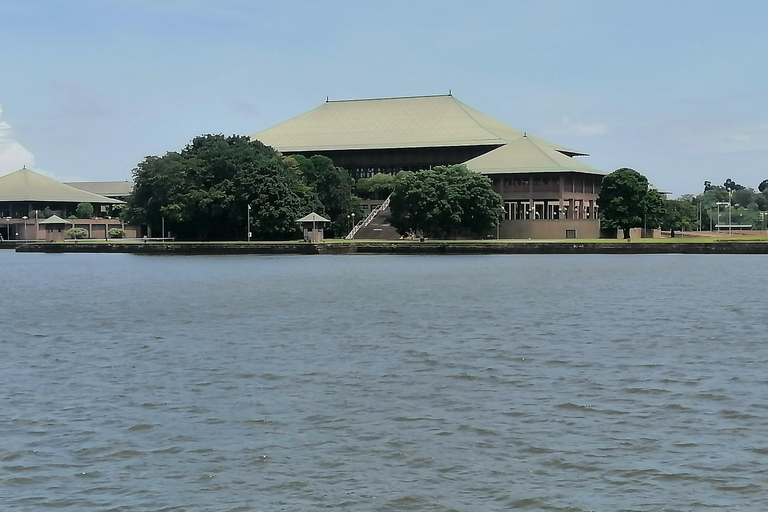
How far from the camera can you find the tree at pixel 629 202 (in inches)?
4291

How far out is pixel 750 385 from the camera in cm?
2061

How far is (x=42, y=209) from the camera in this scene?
504 ft

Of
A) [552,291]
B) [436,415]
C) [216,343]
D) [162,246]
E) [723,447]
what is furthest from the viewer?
[162,246]

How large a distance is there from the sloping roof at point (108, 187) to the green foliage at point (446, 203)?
94.9m

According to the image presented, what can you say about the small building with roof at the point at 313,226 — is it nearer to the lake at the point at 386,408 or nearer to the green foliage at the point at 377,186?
the green foliage at the point at 377,186

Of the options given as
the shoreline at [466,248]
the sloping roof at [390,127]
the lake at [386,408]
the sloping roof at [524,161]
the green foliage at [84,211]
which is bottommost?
the lake at [386,408]

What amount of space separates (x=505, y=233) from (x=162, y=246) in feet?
109

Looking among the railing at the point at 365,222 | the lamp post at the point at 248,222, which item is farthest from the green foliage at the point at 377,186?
the lamp post at the point at 248,222

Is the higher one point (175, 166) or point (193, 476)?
point (175, 166)

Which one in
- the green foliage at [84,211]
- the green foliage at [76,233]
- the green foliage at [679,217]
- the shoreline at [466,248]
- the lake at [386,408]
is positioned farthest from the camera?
the green foliage at [84,211]

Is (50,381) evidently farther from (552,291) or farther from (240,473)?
(552,291)

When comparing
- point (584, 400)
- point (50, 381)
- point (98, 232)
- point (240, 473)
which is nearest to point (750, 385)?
point (584, 400)

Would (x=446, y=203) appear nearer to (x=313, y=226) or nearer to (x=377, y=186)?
(x=313, y=226)

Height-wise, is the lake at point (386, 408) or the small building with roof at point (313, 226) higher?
the small building with roof at point (313, 226)
